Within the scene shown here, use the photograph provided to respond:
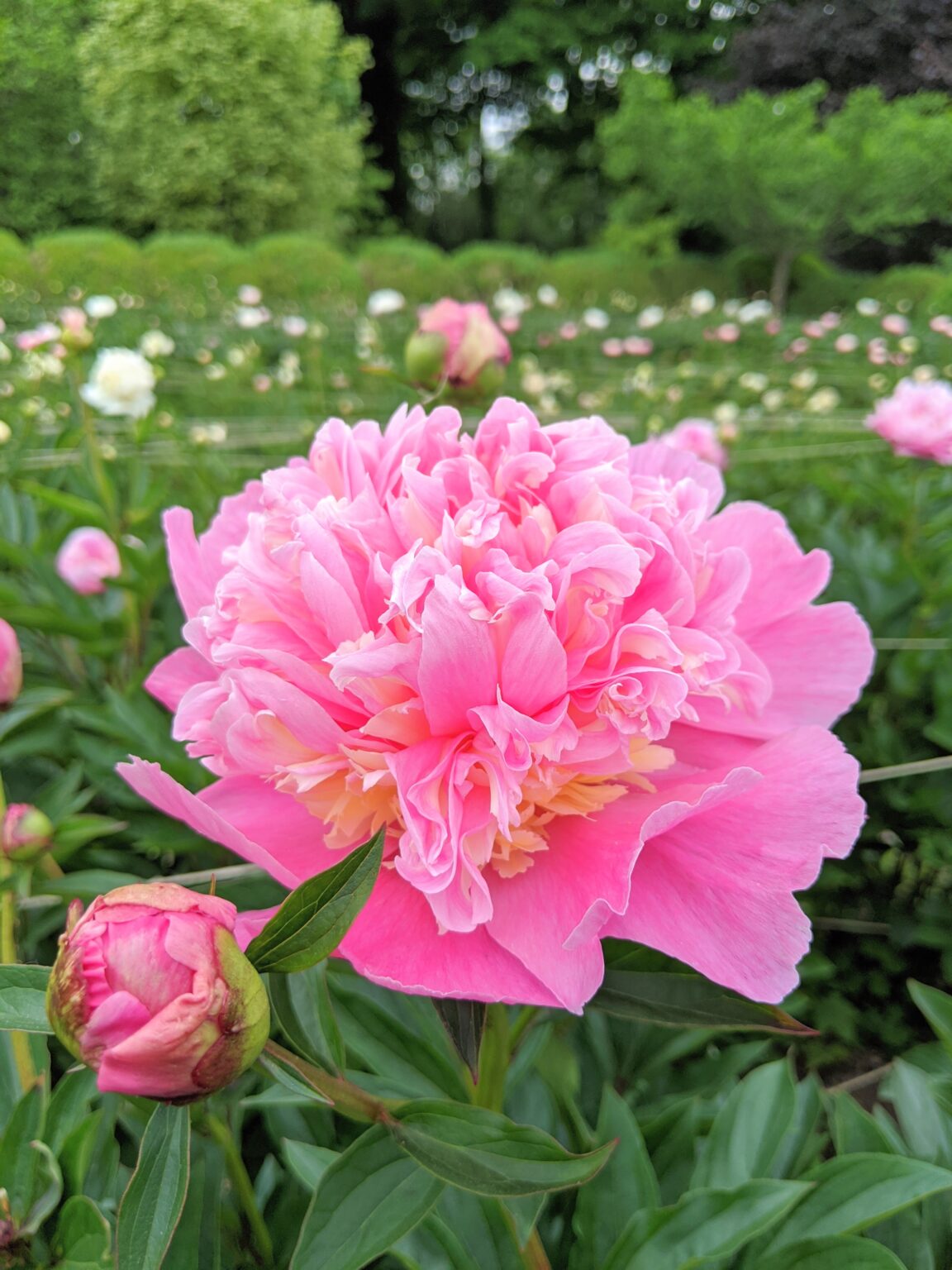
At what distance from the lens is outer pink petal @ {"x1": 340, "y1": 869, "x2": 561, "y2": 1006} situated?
0.27 metres

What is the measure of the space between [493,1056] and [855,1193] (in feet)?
0.69

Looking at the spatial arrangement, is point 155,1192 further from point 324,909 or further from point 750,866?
point 750,866

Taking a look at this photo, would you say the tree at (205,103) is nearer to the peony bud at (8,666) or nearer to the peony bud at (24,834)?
the peony bud at (8,666)

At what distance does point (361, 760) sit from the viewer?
0.31 m

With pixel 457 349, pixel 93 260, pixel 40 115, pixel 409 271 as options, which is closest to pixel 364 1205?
pixel 457 349

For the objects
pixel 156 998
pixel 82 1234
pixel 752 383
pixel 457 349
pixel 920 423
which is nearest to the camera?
pixel 156 998

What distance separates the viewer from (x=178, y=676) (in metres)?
0.41

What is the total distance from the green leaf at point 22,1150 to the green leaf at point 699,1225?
275 mm

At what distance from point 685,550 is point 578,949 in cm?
16

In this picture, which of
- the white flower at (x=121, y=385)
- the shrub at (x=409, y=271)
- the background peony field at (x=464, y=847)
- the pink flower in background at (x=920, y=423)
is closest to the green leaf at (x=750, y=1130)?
the background peony field at (x=464, y=847)

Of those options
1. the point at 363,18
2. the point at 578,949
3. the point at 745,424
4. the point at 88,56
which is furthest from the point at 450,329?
the point at 363,18

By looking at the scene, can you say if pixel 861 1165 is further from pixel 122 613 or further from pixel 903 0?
pixel 903 0

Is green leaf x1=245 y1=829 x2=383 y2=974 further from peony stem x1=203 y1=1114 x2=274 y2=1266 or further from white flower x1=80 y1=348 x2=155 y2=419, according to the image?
white flower x1=80 y1=348 x2=155 y2=419

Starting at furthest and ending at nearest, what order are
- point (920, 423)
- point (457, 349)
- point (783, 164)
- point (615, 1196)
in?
point (783, 164) → point (920, 423) → point (457, 349) → point (615, 1196)
